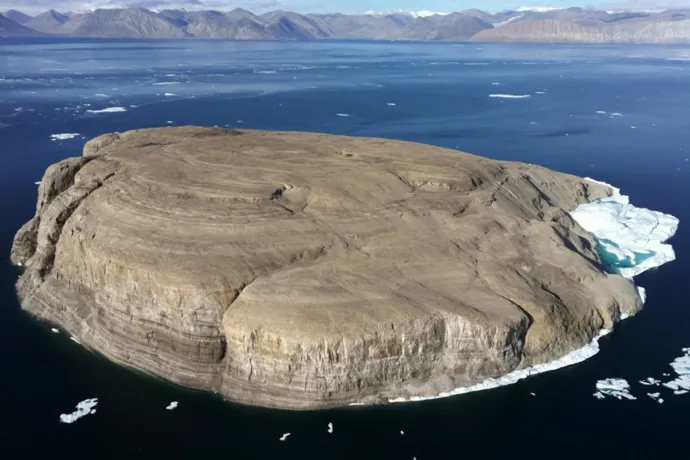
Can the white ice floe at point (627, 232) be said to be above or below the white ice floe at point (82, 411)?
above

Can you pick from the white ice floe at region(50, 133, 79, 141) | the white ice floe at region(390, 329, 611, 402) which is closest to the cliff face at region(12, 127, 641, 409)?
the white ice floe at region(390, 329, 611, 402)

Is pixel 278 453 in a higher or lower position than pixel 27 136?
lower

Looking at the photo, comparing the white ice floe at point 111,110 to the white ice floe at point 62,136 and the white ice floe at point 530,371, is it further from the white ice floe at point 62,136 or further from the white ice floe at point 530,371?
the white ice floe at point 530,371

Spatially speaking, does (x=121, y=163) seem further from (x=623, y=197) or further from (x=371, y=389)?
(x=623, y=197)

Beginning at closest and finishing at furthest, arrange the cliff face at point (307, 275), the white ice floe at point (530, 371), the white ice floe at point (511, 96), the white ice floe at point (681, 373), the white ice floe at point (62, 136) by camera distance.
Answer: the cliff face at point (307, 275)
the white ice floe at point (530, 371)
the white ice floe at point (681, 373)
the white ice floe at point (62, 136)
the white ice floe at point (511, 96)

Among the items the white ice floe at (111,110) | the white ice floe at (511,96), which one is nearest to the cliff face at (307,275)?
the white ice floe at (111,110)

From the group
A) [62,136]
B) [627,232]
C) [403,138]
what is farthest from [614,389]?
[62,136]

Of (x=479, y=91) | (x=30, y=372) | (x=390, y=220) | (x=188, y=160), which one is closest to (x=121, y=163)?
(x=188, y=160)
